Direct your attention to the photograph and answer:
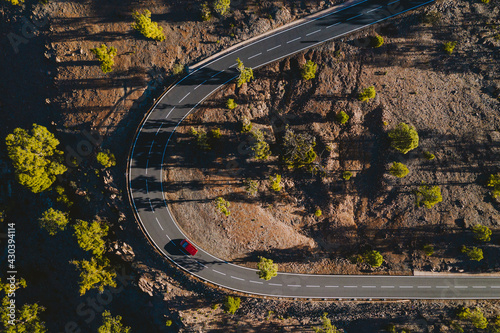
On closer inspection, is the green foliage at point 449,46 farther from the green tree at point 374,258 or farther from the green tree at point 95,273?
the green tree at point 95,273

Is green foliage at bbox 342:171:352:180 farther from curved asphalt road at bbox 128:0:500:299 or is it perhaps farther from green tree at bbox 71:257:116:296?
green tree at bbox 71:257:116:296

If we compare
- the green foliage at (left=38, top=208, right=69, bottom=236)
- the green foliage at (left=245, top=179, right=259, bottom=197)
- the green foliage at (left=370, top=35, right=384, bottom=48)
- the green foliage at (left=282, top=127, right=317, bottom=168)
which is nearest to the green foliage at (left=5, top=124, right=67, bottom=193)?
the green foliage at (left=38, top=208, right=69, bottom=236)

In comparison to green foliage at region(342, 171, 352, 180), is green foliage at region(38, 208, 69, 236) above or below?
below

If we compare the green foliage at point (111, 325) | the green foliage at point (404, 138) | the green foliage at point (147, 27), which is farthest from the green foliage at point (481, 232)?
the green foliage at point (111, 325)

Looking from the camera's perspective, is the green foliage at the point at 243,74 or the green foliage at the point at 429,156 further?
the green foliage at the point at 429,156

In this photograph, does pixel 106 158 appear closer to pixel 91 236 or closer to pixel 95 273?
pixel 91 236

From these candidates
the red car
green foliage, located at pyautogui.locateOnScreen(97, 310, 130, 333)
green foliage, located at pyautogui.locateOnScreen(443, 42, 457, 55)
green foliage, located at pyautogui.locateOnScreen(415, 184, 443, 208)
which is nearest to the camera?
green foliage, located at pyautogui.locateOnScreen(415, 184, 443, 208)
